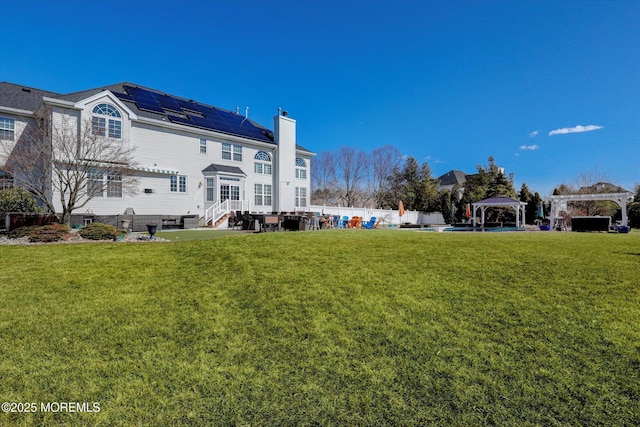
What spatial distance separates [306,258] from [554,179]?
4448cm

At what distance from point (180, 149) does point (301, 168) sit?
10914 mm

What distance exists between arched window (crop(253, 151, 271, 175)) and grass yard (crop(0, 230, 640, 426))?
19.1 metres

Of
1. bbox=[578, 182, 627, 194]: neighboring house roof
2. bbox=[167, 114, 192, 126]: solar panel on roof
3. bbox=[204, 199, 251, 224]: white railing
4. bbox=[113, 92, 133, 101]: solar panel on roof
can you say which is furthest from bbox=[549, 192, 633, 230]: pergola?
bbox=[113, 92, 133, 101]: solar panel on roof

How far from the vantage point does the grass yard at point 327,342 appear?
8.94 ft

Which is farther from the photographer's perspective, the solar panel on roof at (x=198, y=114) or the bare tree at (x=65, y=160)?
the solar panel on roof at (x=198, y=114)

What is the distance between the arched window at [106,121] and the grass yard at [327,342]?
44.5 ft

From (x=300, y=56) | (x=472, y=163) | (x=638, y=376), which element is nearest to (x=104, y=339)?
(x=638, y=376)

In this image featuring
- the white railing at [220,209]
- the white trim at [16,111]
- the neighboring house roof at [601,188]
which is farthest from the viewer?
the neighboring house roof at [601,188]

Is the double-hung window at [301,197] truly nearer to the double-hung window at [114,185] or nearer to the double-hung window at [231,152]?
the double-hung window at [231,152]

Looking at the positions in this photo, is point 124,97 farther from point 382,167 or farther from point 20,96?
point 382,167

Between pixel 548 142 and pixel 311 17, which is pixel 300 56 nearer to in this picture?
pixel 311 17

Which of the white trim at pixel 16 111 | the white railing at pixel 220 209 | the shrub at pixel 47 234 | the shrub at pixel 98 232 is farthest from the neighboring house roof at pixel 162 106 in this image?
the shrub at pixel 98 232

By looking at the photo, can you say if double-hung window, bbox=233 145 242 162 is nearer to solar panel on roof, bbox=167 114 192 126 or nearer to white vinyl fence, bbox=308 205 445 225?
solar panel on roof, bbox=167 114 192 126

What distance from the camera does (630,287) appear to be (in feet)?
16.7
